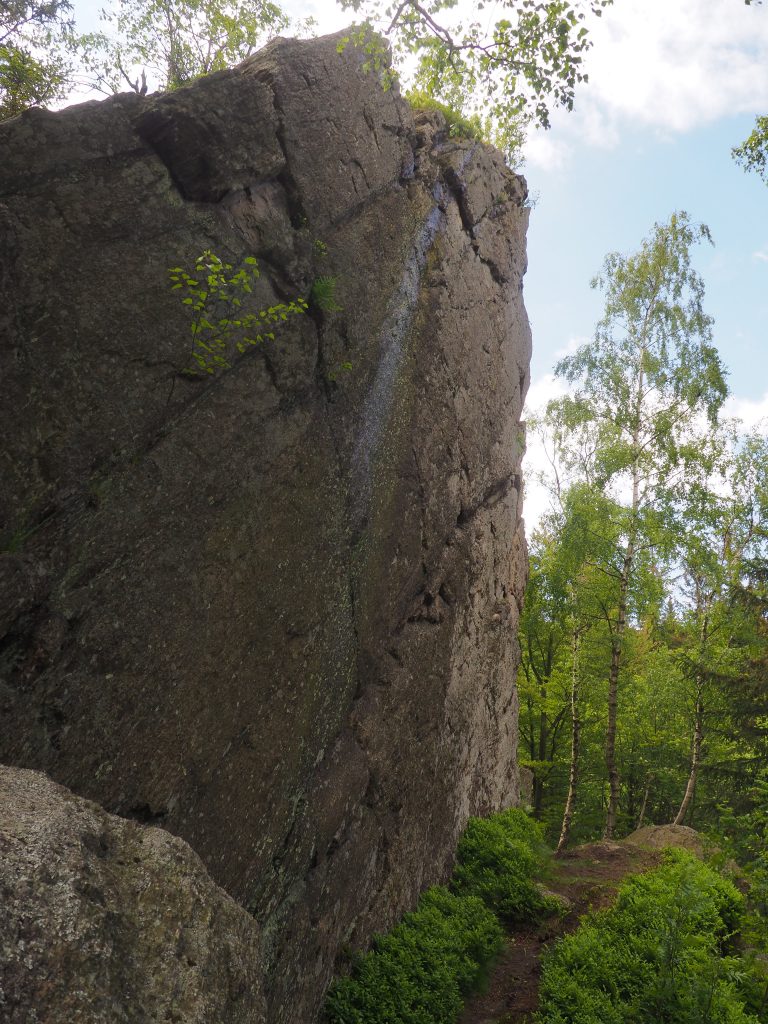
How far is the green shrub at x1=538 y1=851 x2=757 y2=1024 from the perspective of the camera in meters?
8.22

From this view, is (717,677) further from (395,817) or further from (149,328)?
(149,328)

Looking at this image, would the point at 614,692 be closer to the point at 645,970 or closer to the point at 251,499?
the point at 645,970

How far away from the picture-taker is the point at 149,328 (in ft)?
23.1

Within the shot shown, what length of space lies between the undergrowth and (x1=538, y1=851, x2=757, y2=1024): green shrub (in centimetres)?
111

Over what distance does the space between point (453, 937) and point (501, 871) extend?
273 cm

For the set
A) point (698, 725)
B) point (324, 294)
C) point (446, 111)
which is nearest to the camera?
point (324, 294)

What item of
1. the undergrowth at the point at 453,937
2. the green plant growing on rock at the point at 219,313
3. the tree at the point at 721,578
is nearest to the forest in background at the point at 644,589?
the tree at the point at 721,578

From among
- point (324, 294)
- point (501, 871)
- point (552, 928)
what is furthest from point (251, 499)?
point (552, 928)

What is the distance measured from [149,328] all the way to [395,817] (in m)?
8.20

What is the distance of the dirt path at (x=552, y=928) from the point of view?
9586mm

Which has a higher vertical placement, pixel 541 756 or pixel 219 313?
pixel 219 313

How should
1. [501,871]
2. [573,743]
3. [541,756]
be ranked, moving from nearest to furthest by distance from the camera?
1. [501,871]
2. [573,743]
3. [541,756]

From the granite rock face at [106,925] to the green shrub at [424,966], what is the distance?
16.5ft

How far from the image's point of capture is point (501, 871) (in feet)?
42.1
